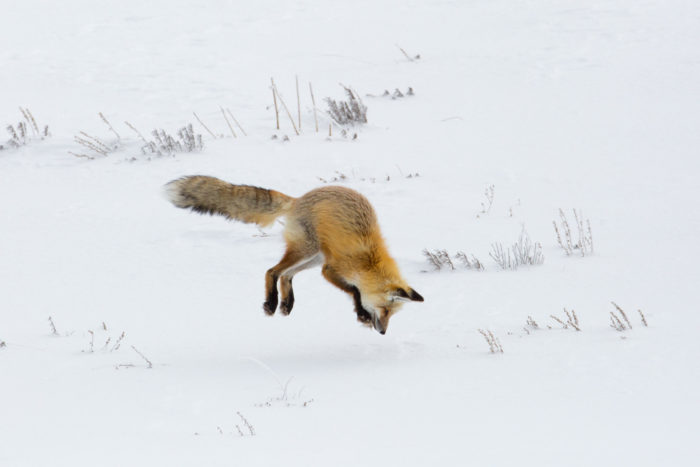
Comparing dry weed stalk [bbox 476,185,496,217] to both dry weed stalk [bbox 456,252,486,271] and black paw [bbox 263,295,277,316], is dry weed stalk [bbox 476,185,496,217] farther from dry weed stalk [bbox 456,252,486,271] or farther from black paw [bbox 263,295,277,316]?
black paw [bbox 263,295,277,316]

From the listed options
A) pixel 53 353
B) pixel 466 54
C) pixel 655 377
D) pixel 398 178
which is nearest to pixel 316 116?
pixel 398 178

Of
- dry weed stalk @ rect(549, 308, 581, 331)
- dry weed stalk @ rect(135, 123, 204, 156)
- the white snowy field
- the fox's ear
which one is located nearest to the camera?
the white snowy field

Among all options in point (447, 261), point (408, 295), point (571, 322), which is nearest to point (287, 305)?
point (408, 295)

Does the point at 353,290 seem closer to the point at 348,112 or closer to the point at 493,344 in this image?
the point at 493,344

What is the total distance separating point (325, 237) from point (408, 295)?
0.97 metres

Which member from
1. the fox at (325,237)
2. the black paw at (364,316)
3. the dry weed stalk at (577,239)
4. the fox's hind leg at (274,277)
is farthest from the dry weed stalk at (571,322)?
the fox's hind leg at (274,277)

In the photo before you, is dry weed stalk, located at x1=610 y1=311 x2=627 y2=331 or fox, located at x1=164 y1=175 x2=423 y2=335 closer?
dry weed stalk, located at x1=610 y1=311 x2=627 y2=331

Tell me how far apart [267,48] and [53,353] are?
9975 millimetres

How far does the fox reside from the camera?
614 cm

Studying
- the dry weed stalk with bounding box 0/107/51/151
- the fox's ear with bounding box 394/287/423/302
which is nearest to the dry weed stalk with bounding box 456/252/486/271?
the fox's ear with bounding box 394/287/423/302

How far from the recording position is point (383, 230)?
29.0ft

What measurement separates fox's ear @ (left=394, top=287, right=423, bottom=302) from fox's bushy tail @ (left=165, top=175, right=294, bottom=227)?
4.95 ft

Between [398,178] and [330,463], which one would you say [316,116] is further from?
[330,463]

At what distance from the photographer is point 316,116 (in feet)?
38.4
